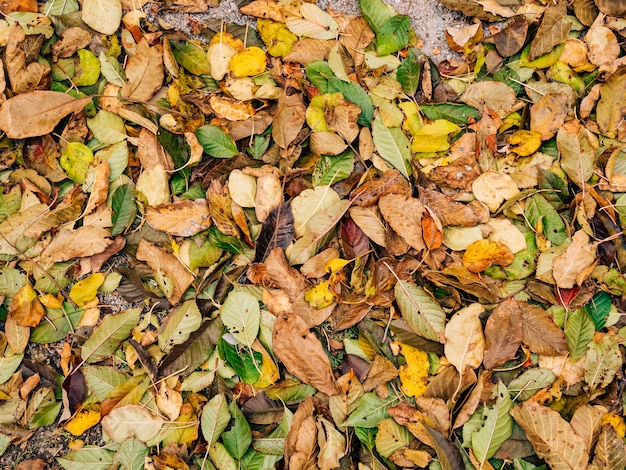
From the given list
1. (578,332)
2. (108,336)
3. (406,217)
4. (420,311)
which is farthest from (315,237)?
(578,332)

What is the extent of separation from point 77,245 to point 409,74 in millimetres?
1329

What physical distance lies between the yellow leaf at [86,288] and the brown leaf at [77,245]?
0.28 ft

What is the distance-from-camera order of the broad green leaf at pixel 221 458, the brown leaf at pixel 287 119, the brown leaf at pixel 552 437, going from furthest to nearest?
the brown leaf at pixel 287 119 → the broad green leaf at pixel 221 458 → the brown leaf at pixel 552 437

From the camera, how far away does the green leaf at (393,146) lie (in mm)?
1746

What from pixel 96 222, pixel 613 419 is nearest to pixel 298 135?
pixel 96 222

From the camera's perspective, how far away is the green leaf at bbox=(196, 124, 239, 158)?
1.75 metres

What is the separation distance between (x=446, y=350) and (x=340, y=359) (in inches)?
14.1

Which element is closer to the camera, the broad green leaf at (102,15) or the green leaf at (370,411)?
the green leaf at (370,411)

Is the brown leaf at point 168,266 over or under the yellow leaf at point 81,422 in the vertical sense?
over

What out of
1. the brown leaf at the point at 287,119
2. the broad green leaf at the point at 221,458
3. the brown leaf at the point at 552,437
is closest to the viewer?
the brown leaf at the point at 552,437

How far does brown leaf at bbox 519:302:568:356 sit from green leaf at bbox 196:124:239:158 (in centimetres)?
113

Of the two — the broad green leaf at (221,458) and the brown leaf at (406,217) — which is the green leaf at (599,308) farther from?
the broad green leaf at (221,458)

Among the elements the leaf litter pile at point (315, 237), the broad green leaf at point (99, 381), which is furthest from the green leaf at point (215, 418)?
the broad green leaf at point (99, 381)

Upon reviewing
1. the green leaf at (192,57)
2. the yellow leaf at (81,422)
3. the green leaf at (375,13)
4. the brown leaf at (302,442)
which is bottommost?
the yellow leaf at (81,422)
